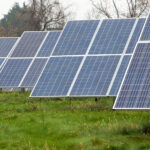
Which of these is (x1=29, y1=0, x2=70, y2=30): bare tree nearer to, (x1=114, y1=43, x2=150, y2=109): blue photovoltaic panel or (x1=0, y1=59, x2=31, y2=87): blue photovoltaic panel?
(x1=0, y1=59, x2=31, y2=87): blue photovoltaic panel

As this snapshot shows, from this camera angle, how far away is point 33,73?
30.8 m

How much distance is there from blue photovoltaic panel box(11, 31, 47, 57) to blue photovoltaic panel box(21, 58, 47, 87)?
147 centimetres

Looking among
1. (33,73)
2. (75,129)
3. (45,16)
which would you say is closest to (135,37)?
(33,73)

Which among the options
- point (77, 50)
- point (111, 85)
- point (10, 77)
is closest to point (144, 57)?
point (111, 85)

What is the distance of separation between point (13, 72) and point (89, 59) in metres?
7.88

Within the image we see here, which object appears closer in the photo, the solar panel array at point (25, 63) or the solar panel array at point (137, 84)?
the solar panel array at point (137, 84)

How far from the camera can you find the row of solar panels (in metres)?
22.0

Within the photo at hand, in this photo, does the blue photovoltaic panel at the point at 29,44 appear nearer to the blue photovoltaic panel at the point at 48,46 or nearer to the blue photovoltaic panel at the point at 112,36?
the blue photovoltaic panel at the point at 48,46

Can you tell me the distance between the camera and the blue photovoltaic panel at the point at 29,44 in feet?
109

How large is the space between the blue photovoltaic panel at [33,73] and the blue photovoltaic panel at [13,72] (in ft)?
1.01

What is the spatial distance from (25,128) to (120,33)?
32.7 feet

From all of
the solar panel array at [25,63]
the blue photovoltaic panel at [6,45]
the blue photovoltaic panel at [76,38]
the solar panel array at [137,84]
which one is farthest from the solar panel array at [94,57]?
the blue photovoltaic panel at [6,45]

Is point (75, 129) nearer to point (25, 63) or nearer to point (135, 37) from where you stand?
point (135, 37)

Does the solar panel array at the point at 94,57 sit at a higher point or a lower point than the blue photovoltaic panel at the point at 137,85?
lower
